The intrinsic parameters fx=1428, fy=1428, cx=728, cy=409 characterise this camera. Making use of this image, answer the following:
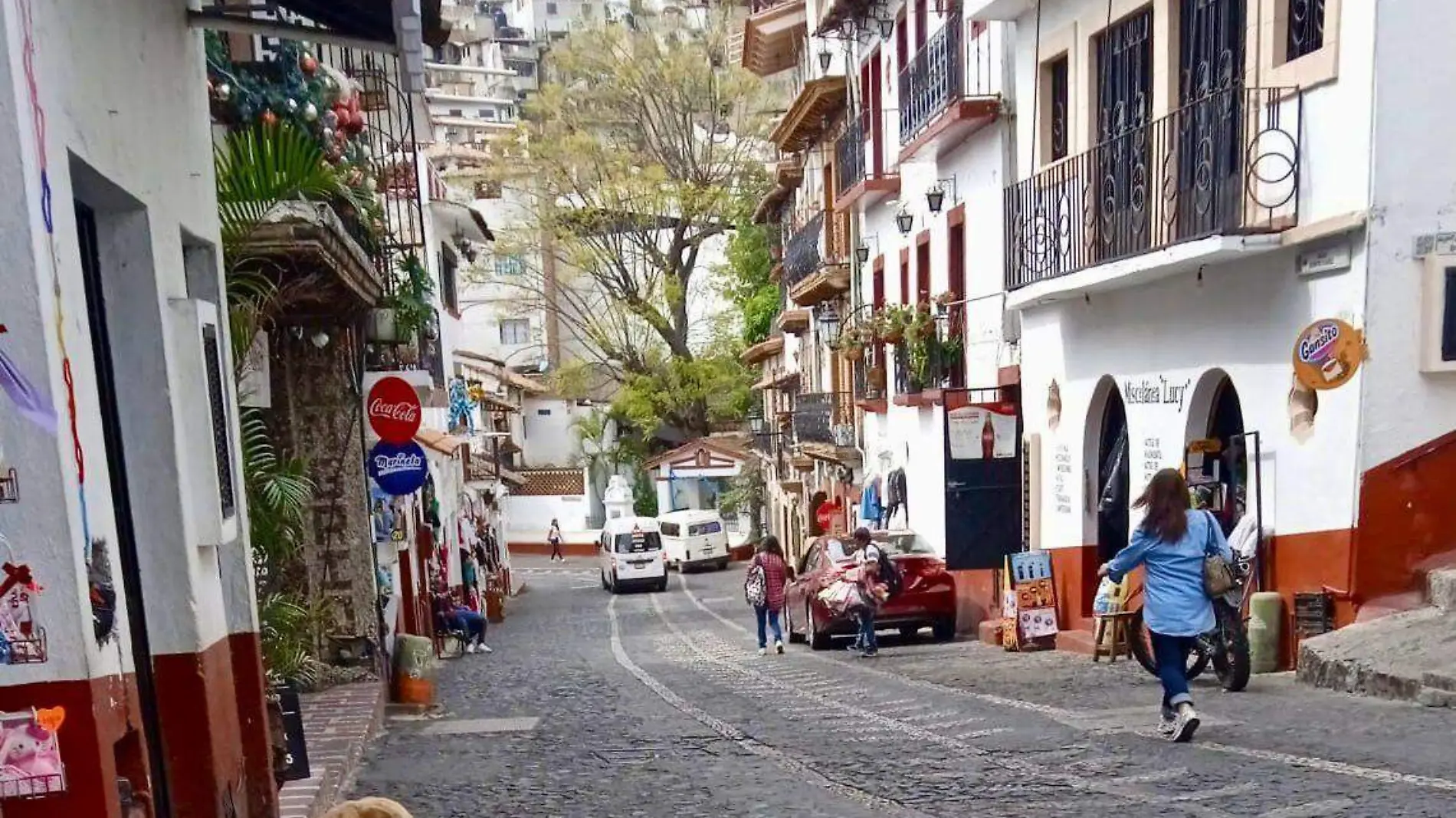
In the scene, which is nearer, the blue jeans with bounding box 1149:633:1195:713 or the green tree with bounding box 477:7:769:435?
the blue jeans with bounding box 1149:633:1195:713

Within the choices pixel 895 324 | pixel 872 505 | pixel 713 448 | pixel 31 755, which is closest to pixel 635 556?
pixel 713 448

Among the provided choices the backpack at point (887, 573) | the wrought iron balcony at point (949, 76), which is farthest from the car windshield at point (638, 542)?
the backpack at point (887, 573)

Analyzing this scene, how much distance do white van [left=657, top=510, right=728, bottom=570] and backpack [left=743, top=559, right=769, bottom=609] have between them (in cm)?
2562

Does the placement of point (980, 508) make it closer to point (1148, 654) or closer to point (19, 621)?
point (1148, 654)

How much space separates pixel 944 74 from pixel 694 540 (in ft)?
86.0

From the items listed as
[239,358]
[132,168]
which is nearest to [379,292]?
[239,358]

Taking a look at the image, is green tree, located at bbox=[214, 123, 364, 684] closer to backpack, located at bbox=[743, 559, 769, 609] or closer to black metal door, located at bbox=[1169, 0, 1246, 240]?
black metal door, located at bbox=[1169, 0, 1246, 240]

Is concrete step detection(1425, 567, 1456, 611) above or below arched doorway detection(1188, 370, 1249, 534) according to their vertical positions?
below

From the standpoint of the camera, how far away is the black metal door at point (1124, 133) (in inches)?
505

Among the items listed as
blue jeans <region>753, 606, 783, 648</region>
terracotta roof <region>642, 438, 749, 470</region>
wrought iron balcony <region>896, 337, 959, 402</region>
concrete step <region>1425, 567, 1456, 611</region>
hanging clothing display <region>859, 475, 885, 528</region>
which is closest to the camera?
concrete step <region>1425, 567, 1456, 611</region>

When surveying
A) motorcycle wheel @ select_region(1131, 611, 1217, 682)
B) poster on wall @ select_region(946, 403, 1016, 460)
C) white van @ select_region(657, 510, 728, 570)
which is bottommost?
white van @ select_region(657, 510, 728, 570)

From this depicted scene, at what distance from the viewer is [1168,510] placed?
7938 millimetres

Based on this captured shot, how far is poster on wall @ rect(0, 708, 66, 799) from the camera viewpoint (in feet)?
12.3

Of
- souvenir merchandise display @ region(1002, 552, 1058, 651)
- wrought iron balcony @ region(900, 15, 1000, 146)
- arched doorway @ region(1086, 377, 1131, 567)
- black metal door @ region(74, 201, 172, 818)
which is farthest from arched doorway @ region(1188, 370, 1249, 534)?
black metal door @ region(74, 201, 172, 818)
